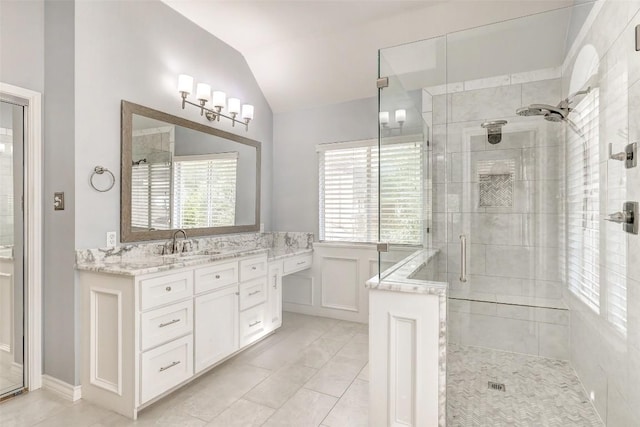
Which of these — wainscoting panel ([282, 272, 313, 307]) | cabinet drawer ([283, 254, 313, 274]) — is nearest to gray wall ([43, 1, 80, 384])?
cabinet drawer ([283, 254, 313, 274])

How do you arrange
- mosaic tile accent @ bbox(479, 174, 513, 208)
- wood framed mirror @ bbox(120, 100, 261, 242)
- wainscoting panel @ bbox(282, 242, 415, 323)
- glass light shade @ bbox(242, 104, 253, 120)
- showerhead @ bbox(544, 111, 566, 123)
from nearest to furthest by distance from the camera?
1. showerhead @ bbox(544, 111, 566, 123)
2. mosaic tile accent @ bbox(479, 174, 513, 208)
3. wood framed mirror @ bbox(120, 100, 261, 242)
4. glass light shade @ bbox(242, 104, 253, 120)
5. wainscoting panel @ bbox(282, 242, 415, 323)

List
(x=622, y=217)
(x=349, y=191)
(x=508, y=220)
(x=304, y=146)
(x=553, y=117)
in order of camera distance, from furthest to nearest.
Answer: (x=304, y=146), (x=349, y=191), (x=508, y=220), (x=553, y=117), (x=622, y=217)

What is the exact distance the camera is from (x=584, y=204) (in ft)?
6.46

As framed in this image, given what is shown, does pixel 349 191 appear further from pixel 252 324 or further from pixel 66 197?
pixel 66 197

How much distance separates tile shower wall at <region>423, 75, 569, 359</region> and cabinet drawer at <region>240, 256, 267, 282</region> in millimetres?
1512

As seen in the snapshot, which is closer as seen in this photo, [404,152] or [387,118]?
[387,118]

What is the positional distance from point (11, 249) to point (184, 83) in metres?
1.73

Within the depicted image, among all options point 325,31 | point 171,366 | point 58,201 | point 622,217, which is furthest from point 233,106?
point 622,217

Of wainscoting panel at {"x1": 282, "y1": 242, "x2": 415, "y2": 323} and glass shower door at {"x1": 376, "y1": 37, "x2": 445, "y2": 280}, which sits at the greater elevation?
glass shower door at {"x1": 376, "y1": 37, "x2": 445, "y2": 280}

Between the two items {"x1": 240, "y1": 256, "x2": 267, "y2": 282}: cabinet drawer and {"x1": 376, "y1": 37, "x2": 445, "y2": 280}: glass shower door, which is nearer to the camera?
{"x1": 376, "y1": 37, "x2": 445, "y2": 280}: glass shower door

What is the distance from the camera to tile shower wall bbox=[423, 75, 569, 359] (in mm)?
2203

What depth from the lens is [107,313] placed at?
6.88ft

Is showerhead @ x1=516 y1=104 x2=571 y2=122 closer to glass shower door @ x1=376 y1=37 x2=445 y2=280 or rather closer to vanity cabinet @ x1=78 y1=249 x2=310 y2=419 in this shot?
glass shower door @ x1=376 y1=37 x2=445 y2=280

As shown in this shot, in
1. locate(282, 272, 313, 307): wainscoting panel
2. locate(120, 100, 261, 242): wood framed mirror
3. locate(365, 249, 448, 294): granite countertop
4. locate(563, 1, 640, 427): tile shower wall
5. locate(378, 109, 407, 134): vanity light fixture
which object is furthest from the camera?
locate(282, 272, 313, 307): wainscoting panel
